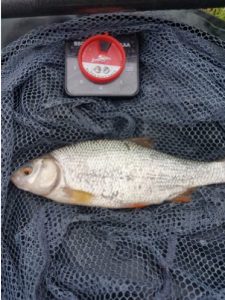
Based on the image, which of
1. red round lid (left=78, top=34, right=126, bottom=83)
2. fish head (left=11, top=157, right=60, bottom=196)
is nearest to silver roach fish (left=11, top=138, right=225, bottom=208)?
fish head (left=11, top=157, right=60, bottom=196)

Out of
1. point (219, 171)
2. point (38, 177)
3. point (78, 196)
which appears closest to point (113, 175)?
point (78, 196)

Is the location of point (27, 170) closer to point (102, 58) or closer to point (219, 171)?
point (102, 58)

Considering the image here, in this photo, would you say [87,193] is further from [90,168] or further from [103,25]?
[103,25]

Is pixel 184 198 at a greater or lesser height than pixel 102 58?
lesser

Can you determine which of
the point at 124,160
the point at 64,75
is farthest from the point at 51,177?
the point at 64,75

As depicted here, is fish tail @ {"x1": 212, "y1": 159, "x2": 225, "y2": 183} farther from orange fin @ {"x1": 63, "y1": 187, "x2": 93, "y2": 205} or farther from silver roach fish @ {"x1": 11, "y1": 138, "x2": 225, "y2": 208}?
orange fin @ {"x1": 63, "y1": 187, "x2": 93, "y2": 205}

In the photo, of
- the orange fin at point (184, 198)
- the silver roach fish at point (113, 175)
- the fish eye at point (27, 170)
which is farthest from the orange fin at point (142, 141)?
the fish eye at point (27, 170)

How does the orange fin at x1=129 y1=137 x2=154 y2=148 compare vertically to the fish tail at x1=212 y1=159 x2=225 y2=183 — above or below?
above
